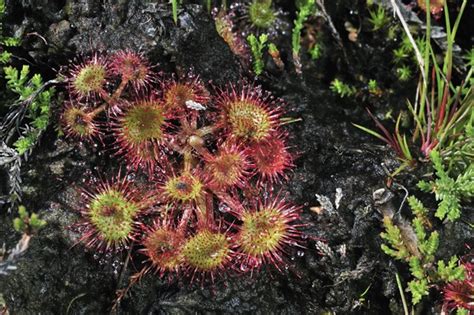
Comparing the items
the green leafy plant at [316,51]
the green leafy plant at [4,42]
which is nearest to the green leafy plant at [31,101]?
the green leafy plant at [4,42]

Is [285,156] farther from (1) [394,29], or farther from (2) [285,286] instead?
(1) [394,29]

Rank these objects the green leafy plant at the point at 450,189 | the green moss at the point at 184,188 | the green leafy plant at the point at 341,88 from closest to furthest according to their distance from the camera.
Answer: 1. the green moss at the point at 184,188
2. the green leafy plant at the point at 450,189
3. the green leafy plant at the point at 341,88

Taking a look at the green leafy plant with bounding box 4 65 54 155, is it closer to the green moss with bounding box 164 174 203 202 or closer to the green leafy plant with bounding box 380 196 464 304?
the green moss with bounding box 164 174 203 202

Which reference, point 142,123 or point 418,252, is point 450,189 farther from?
point 142,123

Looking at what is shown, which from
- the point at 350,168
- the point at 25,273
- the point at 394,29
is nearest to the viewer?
the point at 25,273

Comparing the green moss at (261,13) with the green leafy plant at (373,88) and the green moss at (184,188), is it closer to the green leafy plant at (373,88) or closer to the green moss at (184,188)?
the green leafy plant at (373,88)

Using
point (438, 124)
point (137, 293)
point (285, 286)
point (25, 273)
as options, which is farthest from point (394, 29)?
point (25, 273)
